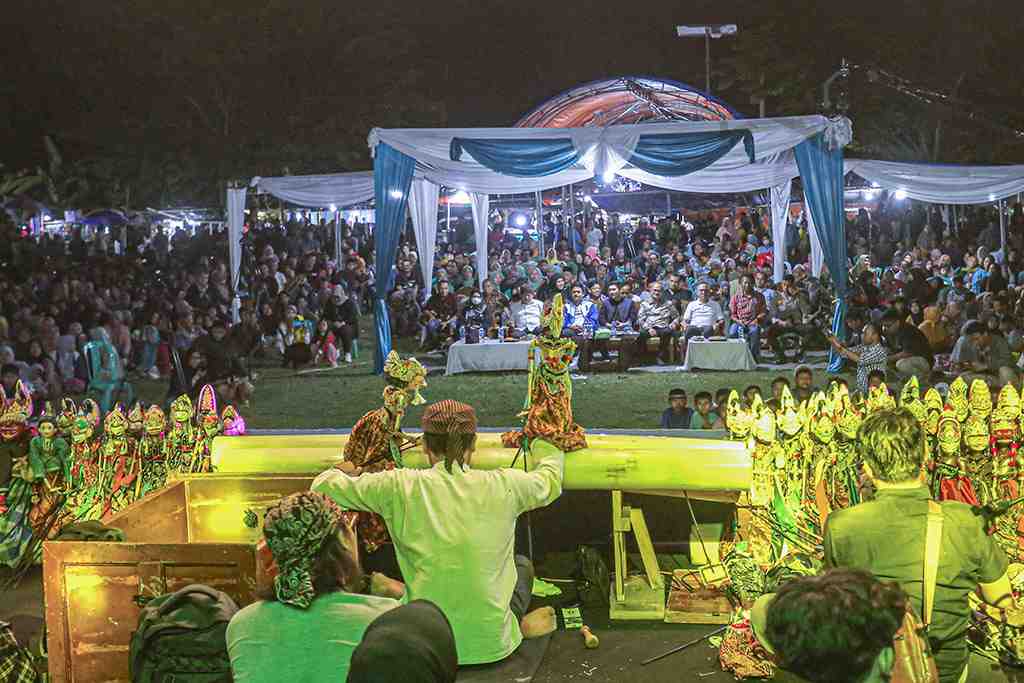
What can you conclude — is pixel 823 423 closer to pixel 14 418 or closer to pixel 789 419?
pixel 789 419

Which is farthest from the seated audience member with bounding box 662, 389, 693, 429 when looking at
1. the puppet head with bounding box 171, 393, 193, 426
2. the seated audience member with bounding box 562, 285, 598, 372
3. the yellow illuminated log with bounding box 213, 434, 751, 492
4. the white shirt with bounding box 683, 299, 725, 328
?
the white shirt with bounding box 683, 299, 725, 328

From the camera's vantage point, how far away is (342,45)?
26.8 m

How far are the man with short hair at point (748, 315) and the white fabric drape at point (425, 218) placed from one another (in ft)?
15.9

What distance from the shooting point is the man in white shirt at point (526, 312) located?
604 inches

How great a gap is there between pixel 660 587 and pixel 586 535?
98cm

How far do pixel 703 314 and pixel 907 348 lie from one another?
330 centimetres

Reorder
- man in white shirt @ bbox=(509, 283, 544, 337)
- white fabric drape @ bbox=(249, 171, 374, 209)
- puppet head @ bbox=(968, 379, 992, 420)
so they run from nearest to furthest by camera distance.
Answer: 1. puppet head @ bbox=(968, 379, 992, 420)
2. man in white shirt @ bbox=(509, 283, 544, 337)
3. white fabric drape @ bbox=(249, 171, 374, 209)

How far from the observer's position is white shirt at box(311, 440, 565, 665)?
405 cm

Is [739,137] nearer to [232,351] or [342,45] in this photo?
[232,351]

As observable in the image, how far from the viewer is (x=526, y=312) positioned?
51.3 ft

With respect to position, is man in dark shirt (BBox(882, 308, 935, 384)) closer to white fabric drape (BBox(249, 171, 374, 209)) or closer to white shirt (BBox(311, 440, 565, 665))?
white fabric drape (BBox(249, 171, 374, 209))

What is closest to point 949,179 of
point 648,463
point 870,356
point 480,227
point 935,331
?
point 935,331

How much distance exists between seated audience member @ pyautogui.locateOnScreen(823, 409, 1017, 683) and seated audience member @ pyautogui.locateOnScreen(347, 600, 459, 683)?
1359 mm

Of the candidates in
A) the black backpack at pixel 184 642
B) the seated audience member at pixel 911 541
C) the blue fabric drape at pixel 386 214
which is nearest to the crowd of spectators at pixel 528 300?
the blue fabric drape at pixel 386 214
